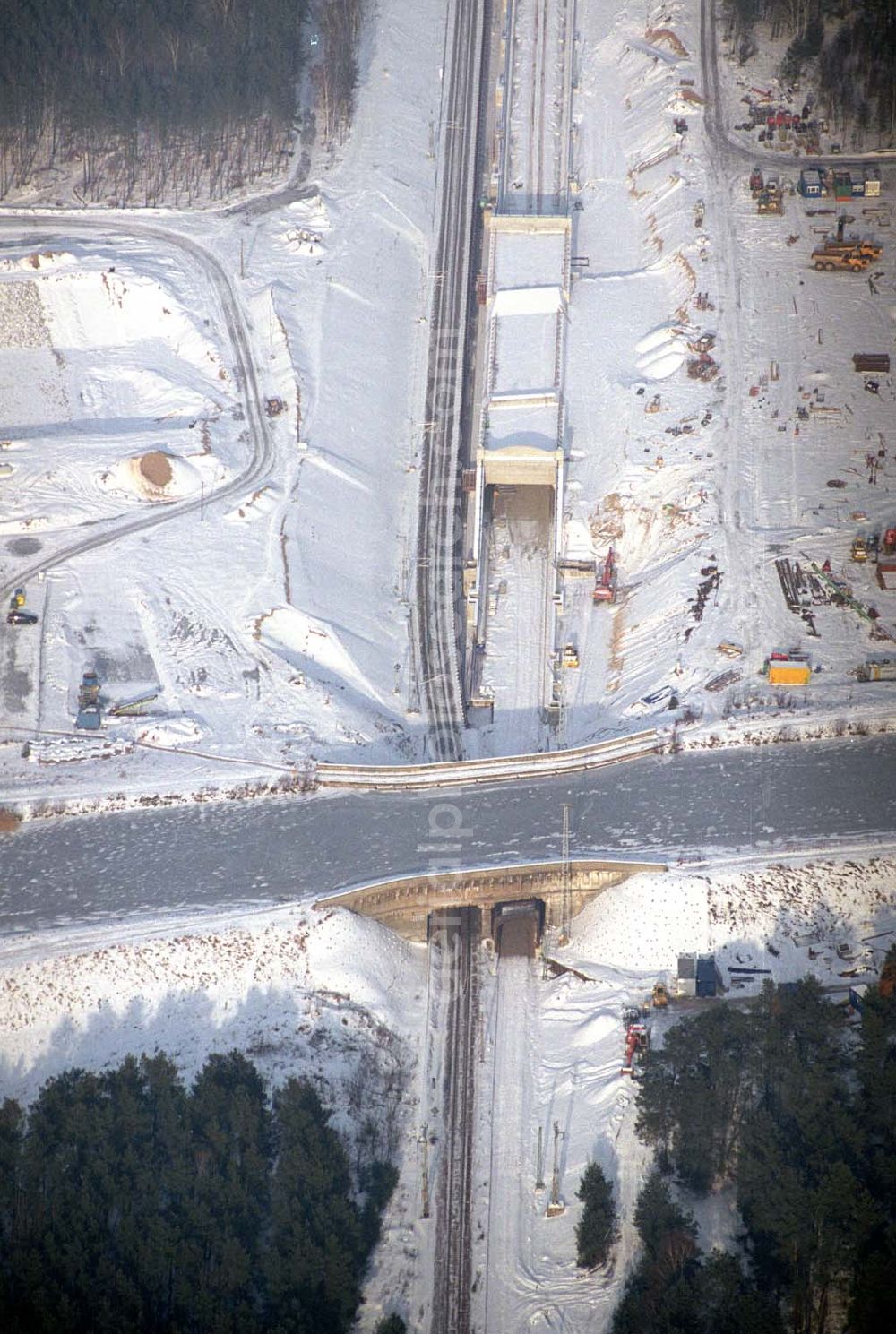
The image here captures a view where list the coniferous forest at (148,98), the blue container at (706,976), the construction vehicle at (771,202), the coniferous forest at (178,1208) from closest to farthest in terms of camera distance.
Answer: the coniferous forest at (178,1208) → the blue container at (706,976) → the construction vehicle at (771,202) → the coniferous forest at (148,98)

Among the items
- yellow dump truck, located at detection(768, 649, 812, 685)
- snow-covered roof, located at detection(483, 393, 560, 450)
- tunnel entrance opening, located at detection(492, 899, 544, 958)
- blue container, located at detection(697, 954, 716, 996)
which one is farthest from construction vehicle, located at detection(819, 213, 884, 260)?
blue container, located at detection(697, 954, 716, 996)

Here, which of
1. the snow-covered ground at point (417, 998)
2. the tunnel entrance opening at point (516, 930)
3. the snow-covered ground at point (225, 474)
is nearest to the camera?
the snow-covered ground at point (417, 998)

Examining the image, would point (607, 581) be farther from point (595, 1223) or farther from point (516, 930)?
point (595, 1223)

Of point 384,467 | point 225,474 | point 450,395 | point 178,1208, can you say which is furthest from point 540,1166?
point 450,395

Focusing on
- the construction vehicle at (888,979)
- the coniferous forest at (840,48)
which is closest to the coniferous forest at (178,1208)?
the construction vehicle at (888,979)

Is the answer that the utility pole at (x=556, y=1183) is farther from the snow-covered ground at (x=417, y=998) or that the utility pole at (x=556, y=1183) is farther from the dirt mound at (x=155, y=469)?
the dirt mound at (x=155, y=469)

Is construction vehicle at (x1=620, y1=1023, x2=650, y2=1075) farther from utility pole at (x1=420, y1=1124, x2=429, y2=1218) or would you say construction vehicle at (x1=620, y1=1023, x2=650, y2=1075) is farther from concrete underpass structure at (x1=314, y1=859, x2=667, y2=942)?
utility pole at (x1=420, y1=1124, x2=429, y2=1218)

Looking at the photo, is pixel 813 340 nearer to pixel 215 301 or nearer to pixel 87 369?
pixel 215 301
